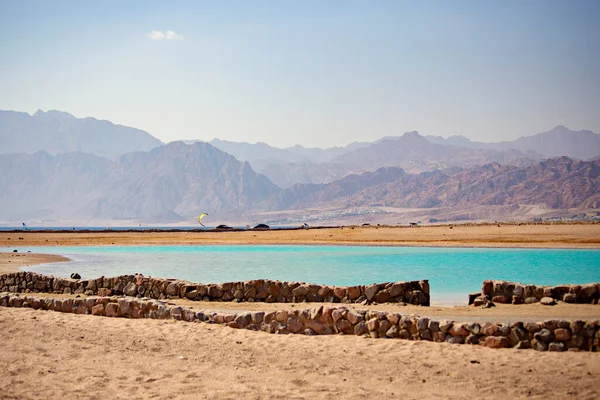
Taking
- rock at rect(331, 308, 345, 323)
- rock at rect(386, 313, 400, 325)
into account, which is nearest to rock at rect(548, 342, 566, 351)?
rock at rect(386, 313, 400, 325)

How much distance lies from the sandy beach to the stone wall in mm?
5138

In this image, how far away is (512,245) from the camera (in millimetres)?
39875

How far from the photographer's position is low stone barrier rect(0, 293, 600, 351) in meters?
8.08

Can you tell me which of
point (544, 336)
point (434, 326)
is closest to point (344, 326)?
point (434, 326)

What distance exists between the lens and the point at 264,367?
25.7 feet

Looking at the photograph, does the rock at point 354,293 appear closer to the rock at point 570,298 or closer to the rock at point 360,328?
the rock at point 570,298

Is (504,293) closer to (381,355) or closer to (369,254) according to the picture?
(381,355)

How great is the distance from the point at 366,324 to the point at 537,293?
528 centimetres

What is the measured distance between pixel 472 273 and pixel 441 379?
16.9m

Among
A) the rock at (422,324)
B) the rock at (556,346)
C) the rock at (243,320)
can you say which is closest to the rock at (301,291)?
the rock at (243,320)

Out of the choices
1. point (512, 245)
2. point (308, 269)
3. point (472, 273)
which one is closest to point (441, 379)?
point (472, 273)

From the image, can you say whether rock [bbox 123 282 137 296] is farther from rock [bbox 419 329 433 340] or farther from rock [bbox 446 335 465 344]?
rock [bbox 446 335 465 344]

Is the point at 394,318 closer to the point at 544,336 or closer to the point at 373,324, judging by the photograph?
the point at 373,324

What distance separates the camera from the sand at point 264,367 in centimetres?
676
